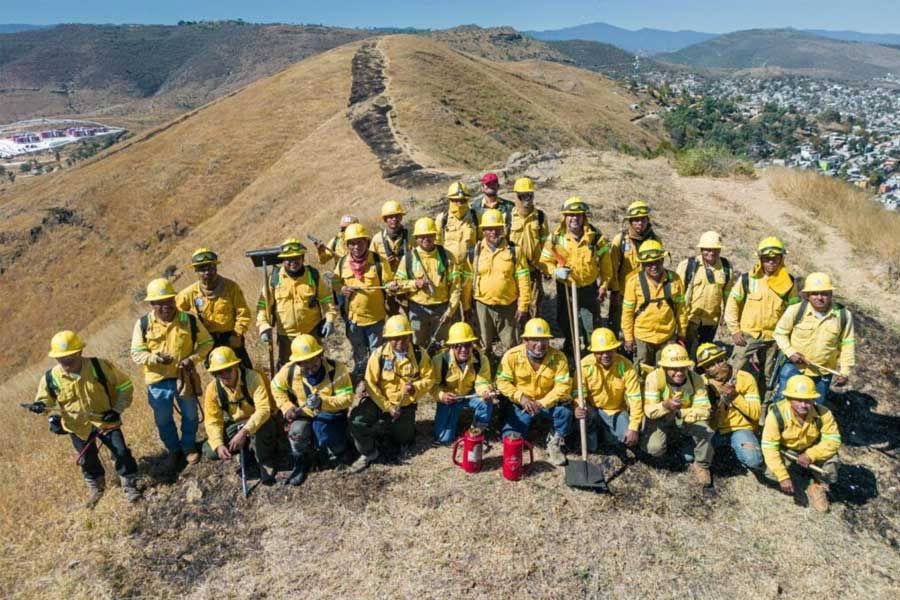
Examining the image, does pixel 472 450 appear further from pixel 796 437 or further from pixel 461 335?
pixel 796 437

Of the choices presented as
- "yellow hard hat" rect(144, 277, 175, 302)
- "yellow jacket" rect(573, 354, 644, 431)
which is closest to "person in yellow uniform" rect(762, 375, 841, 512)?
"yellow jacket" rect(573, 354, 644, 431)

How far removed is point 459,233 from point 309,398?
3339mm

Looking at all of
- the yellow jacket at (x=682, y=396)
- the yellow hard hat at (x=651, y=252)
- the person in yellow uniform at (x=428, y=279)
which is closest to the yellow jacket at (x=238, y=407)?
the person in yellow uniform at (x=428, y=279)

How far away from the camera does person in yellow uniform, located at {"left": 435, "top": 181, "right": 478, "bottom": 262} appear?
324 inches

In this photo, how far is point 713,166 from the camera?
20.5m

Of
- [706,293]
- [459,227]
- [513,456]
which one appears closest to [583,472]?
[513,456]

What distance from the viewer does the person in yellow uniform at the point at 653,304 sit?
7180 millimetres

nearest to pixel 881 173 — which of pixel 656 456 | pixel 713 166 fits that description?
pixel 713 166

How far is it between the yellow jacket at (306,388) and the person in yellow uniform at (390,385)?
0.34 metres

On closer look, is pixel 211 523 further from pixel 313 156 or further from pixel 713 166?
pixel 313 156

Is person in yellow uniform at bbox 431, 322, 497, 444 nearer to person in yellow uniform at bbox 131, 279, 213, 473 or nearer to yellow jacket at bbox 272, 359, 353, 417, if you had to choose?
yellow jacket at bbox 272, 359, 353, 417

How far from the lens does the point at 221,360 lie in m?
6.28

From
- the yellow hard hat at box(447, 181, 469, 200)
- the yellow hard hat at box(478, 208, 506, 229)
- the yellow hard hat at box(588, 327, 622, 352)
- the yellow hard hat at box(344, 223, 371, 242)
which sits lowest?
the yellow hard hat at box(588, 327, 622, 352)

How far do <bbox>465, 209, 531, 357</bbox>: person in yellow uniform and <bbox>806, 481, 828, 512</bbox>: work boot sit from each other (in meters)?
3.95
